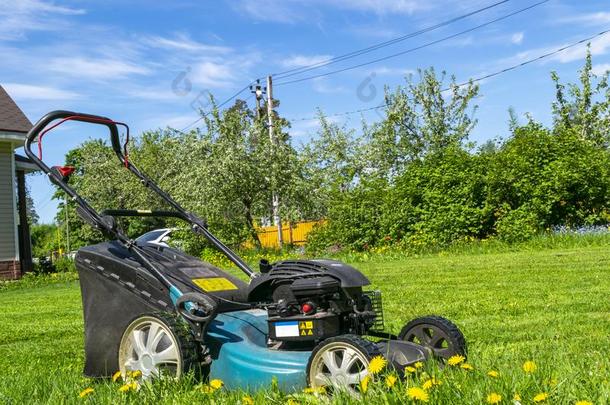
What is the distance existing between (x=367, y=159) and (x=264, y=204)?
642 inches

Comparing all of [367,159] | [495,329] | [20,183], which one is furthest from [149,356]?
[367,159]

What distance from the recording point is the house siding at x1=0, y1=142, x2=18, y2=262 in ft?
59.1

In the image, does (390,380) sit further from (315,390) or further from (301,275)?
(301,275)

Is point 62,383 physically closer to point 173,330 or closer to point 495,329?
point 173,330

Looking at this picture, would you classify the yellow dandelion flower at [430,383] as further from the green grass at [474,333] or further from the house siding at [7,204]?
the house siding at [7,204]

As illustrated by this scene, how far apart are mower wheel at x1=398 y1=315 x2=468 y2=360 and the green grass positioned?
0.18m

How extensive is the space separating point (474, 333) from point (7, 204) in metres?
15.6

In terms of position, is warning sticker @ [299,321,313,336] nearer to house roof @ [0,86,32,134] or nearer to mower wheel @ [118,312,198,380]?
mower wheel @ [118,312,198,380]

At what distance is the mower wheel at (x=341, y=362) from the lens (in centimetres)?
306

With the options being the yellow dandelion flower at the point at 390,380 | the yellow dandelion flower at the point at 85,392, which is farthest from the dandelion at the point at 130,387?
the yellow dandelion flower at the point at 390,380

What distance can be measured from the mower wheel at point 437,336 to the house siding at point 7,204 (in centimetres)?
1625

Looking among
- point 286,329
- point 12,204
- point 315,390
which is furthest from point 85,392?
point 12,204

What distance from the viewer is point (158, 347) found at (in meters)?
3.79

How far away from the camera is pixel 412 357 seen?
3.40 metres
